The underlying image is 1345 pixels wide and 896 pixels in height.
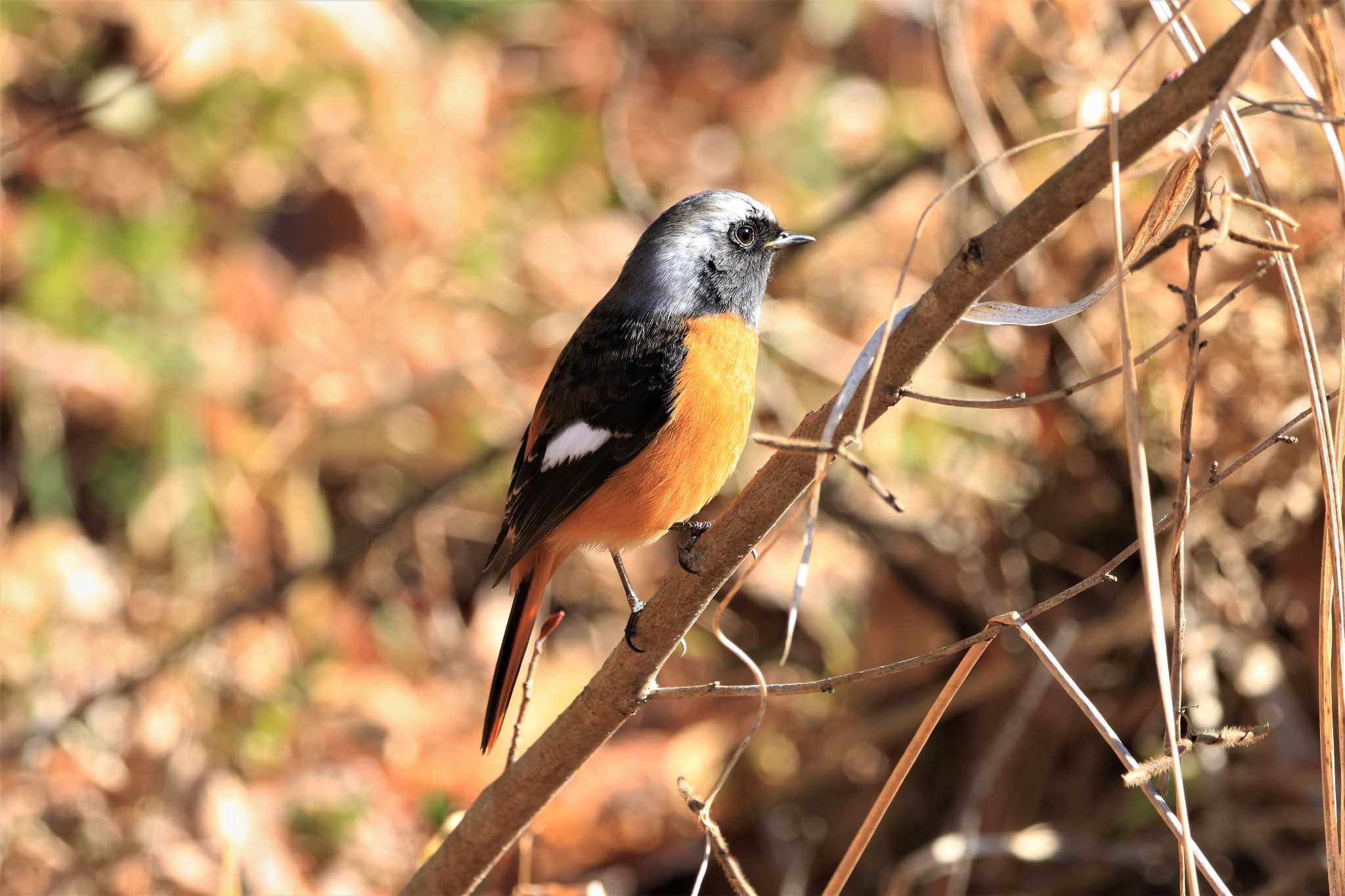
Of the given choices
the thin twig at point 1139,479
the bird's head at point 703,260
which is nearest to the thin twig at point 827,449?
the thin twig at point 1139,479

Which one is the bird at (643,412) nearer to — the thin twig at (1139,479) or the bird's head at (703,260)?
the bird's head at (703,260)

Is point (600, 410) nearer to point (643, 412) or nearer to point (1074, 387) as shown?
point (643, 412)

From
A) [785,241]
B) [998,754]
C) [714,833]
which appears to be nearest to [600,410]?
[785,241]

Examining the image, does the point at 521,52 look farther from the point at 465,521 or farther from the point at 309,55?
the point at 465,521

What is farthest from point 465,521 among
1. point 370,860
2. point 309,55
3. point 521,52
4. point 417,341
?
point 521,52

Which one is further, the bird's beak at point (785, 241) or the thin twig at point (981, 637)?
the bird's beak at point (785, 241)

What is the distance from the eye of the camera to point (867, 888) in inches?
156

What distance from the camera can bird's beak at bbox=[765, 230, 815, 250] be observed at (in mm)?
3549

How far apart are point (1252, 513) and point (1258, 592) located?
249mm

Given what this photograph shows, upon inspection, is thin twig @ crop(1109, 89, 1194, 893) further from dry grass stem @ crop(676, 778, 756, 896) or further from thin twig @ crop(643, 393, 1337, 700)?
dry grass stem @ crop(676, 778, 756, 896)

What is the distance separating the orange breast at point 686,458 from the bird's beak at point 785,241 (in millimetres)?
462

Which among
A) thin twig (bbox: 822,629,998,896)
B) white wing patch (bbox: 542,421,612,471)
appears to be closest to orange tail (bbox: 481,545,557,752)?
white wing patch (bbox: 542,421,612,471)

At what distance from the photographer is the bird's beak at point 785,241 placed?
3549mm

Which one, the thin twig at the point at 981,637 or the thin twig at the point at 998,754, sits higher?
the thin twig at the point at 981,637
